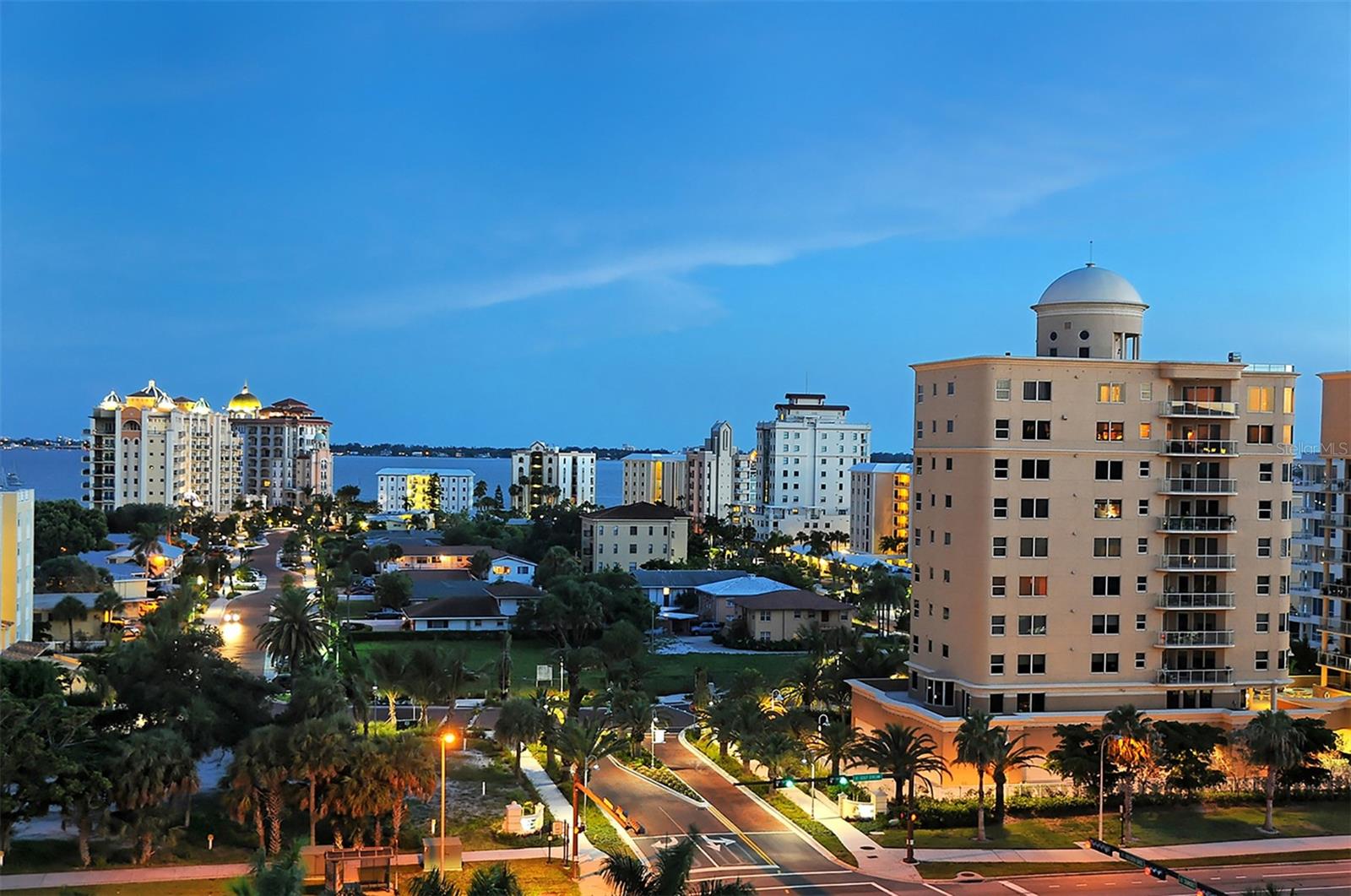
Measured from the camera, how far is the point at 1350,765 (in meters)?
50.4

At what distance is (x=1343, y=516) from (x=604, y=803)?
4704cm

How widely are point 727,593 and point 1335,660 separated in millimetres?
43193

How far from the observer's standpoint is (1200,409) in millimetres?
52781

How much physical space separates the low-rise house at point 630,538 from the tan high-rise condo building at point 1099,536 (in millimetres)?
68965

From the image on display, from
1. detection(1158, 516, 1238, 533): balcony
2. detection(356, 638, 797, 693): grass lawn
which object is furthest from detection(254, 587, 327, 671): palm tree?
detection(1158, 516, 1238, 533): balcony

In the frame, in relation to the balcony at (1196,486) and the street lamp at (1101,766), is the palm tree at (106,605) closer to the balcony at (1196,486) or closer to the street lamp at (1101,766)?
the street lamp at (1101,766)

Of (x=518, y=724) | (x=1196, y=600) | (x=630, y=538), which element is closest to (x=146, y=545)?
(x=630, y=538)

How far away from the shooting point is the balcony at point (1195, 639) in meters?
51.6

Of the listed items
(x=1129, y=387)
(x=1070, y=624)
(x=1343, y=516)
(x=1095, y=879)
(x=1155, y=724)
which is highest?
(x=1129, y=387)

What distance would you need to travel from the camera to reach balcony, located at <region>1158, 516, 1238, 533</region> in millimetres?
52156

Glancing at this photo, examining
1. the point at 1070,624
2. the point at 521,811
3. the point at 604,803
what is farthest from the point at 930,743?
the point at 521,811

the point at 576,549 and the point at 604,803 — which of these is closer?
the point at 604,803

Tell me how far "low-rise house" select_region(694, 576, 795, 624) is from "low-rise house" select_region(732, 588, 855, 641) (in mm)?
Result: 2326

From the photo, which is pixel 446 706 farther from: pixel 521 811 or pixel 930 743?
pixel 930 743
